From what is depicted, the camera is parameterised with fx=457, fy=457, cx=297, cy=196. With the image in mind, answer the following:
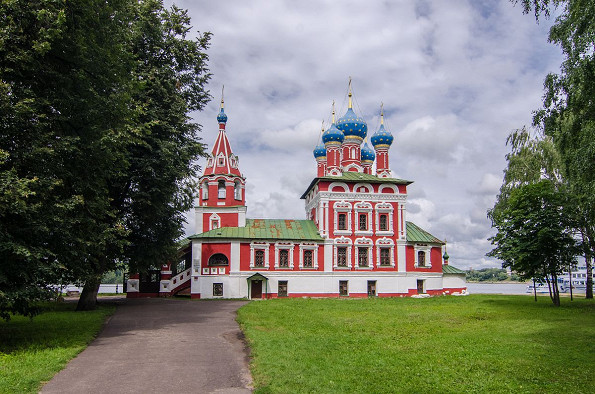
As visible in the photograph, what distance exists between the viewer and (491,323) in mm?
16859

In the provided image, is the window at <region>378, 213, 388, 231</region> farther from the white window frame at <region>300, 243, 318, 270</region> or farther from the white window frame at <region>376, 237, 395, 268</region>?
the white window frame at <region>300, 243, 318, 270</region>

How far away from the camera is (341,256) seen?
34.9 m

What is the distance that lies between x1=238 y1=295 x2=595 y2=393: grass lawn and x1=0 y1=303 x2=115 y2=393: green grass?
166 inches

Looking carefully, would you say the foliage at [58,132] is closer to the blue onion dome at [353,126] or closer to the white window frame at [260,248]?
the white window frame at [260,248]

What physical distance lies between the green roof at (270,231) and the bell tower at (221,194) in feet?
3.93

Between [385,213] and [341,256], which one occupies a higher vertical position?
[385,213]

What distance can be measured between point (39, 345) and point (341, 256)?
2515cm

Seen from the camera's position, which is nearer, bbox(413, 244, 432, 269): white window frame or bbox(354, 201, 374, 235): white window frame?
bbox(354, 201, 374, 235): white window frame

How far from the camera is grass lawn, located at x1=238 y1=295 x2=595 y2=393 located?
841 cm

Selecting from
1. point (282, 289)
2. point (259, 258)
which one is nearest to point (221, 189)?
point (259, 258)

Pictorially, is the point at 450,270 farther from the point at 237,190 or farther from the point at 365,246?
the point at 237,190

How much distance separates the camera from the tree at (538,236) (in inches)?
915

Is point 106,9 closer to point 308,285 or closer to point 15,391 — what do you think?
point 15,391

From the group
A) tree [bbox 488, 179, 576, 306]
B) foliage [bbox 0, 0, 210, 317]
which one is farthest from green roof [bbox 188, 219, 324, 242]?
foliage [bbox 0, 0, 210, 317]
